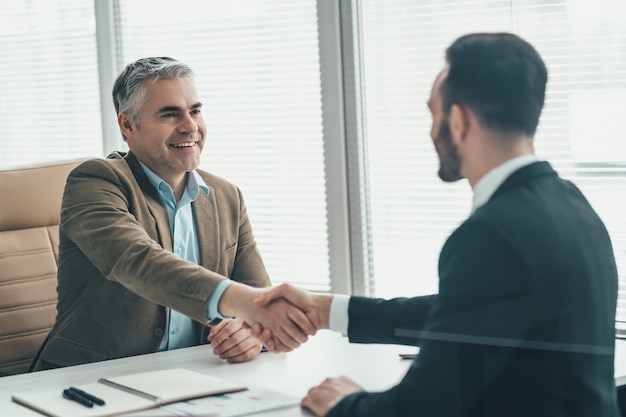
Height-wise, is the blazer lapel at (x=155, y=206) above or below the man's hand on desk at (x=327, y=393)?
above

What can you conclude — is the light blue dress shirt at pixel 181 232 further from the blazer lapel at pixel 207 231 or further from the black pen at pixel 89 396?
the black pen at pixel 89 396

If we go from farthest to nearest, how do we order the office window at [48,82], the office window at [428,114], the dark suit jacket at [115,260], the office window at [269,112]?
the office window at [48,82]
the office window at [269,112]
the office window at [428,114]
the dark suit jacket at [115,260]

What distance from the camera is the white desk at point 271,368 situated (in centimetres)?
177

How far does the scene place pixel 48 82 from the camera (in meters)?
3.74

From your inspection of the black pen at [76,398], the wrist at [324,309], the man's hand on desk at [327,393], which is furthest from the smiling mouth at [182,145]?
the man's hand on desk at [327,393]

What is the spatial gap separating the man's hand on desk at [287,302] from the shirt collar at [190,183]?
1.61 feet

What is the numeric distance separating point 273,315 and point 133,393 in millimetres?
Result: 401

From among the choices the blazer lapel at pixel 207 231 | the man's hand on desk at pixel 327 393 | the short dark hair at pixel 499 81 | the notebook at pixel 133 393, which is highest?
the short dark hair at pixel 499 81

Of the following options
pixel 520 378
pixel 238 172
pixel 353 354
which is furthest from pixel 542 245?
pixel 238 172

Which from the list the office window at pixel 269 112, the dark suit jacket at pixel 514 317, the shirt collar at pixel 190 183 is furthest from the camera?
the office window at pixel 269 112

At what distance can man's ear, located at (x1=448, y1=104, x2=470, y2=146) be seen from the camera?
144 centimetres

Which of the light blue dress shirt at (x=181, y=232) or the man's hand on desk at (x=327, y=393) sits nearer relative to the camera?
the man's hand on desk at (x=327, y=393)

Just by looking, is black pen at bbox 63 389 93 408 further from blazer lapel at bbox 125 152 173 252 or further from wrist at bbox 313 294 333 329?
blazer lapel at bbox 125 152 173 252

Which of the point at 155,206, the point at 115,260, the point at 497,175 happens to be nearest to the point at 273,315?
the point at 115,260
